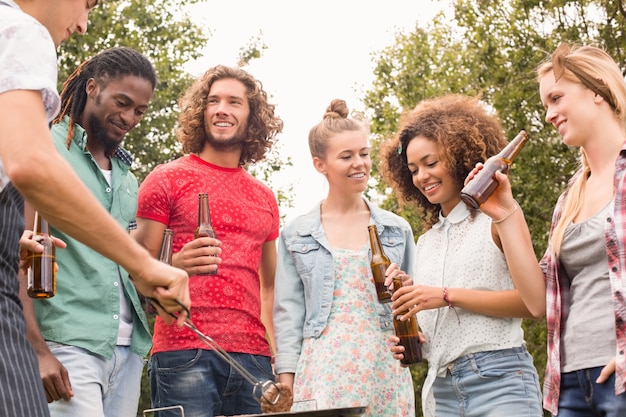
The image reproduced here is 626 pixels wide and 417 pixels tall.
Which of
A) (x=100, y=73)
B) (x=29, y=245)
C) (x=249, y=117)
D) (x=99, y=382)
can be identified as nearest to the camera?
(x=29, y=245)

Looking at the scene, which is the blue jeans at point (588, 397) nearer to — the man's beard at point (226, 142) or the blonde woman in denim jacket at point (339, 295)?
the blonde woman in denim jacket at point (339, 295)

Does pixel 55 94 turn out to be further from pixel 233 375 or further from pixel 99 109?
pixel 233 375

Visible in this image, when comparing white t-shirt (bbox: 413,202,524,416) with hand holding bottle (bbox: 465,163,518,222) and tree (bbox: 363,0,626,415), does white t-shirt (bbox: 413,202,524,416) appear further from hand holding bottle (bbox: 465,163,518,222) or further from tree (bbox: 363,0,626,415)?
tree (bbox: 363,0,626,415)

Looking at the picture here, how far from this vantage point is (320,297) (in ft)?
15.1

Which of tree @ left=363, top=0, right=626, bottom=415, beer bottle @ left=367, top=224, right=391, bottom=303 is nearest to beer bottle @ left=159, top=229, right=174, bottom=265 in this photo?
beer bottle @ left=367, top=224, right=391, bottom=303

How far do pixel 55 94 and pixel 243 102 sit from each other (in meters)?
2.71

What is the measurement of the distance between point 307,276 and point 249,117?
→ 998mm

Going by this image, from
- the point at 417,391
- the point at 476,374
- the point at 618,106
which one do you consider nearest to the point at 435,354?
the point at 476,374

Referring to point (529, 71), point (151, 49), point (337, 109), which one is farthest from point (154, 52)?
point (337, 109)

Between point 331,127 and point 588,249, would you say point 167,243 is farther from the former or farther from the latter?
point 588,249

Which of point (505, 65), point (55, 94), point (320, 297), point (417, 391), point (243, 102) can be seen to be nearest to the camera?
point (55, 94)

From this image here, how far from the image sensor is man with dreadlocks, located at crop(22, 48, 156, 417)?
12.0 feet

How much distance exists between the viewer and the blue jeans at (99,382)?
3611mm

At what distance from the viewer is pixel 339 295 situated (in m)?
4.59
